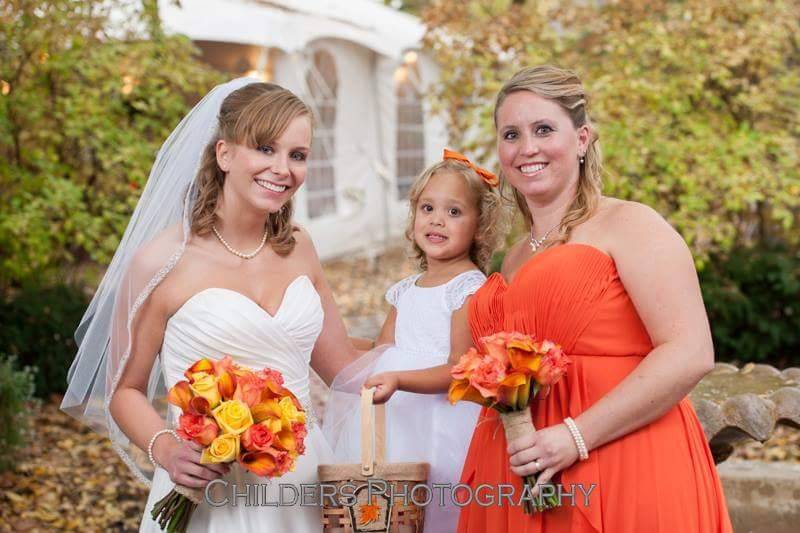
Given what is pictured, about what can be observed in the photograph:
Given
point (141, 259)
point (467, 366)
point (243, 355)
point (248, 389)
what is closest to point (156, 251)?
point (141, 259)

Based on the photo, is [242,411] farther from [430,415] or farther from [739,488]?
[739,488]

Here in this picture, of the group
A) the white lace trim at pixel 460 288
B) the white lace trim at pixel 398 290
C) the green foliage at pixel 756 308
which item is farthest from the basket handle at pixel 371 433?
the green foliage at pixel 756 308

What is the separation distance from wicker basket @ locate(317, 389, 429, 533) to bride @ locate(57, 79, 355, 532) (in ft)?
1.03

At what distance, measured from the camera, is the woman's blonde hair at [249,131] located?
3252 mm

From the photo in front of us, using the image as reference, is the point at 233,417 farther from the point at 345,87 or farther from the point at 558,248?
the point at 345,87

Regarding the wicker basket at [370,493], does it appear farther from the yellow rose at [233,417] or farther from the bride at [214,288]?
the yellow rose at [233,417]

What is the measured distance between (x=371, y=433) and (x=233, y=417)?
1.65ft

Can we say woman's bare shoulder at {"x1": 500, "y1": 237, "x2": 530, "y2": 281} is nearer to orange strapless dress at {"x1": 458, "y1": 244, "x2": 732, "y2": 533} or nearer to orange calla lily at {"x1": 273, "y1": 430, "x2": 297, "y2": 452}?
orange strapless dress at {"x1": 458, "y1": 244, "x2": 732, "y2": 533}

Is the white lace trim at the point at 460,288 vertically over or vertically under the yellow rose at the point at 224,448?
over

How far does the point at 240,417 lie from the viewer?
2666mm

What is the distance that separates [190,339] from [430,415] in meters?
0.95

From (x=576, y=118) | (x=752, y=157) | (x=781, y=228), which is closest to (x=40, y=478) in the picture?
(x=576, y=118)

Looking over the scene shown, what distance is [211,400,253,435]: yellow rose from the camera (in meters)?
2.66

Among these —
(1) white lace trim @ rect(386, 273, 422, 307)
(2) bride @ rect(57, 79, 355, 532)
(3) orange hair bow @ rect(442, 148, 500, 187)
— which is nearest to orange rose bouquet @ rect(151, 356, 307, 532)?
(2) bride @ rect(57, 79, 355, 532)
